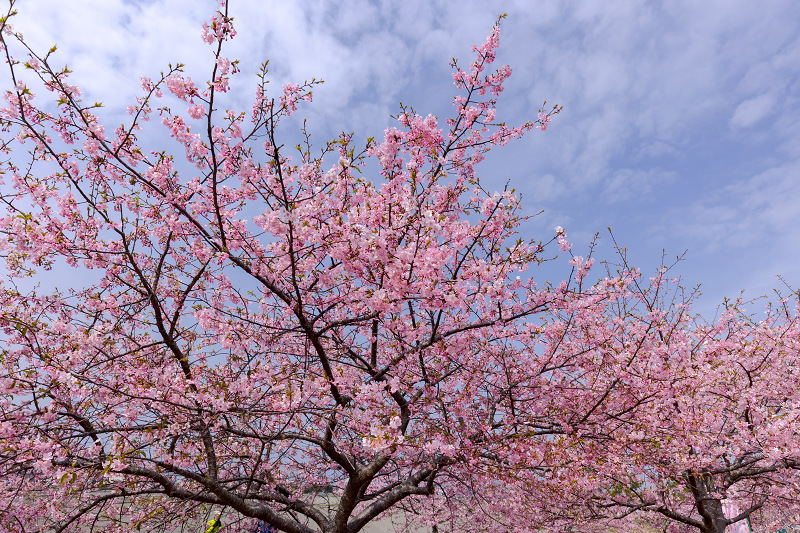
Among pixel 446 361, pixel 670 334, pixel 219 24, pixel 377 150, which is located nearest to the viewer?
pixel 219 24

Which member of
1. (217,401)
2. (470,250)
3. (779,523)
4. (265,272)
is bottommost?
(779,523)

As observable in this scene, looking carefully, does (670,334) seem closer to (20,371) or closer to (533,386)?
(533,386)

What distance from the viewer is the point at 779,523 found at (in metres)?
10.9

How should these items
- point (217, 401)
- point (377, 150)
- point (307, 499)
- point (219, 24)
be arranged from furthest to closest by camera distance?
1. point (307, 499)
2. point (377, 150)
3. point (217, 401)
4. point (219, 24)

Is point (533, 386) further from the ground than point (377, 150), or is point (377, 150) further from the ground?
point (377, 150)

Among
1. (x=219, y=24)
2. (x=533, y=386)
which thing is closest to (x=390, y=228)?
(x=219, y=24)

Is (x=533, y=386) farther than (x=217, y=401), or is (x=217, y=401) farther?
(x=533, y=386)

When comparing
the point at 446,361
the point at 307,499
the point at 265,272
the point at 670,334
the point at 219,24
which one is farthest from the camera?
the point at 670,334

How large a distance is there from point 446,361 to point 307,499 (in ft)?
16.0

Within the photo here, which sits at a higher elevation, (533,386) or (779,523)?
(533,386)

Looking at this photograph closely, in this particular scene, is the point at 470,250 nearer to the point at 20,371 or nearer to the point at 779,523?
the point at 20,371

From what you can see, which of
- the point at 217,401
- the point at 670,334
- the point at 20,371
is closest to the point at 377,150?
the point at 217,401

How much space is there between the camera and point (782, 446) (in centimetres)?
792

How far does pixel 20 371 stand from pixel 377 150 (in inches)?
231
